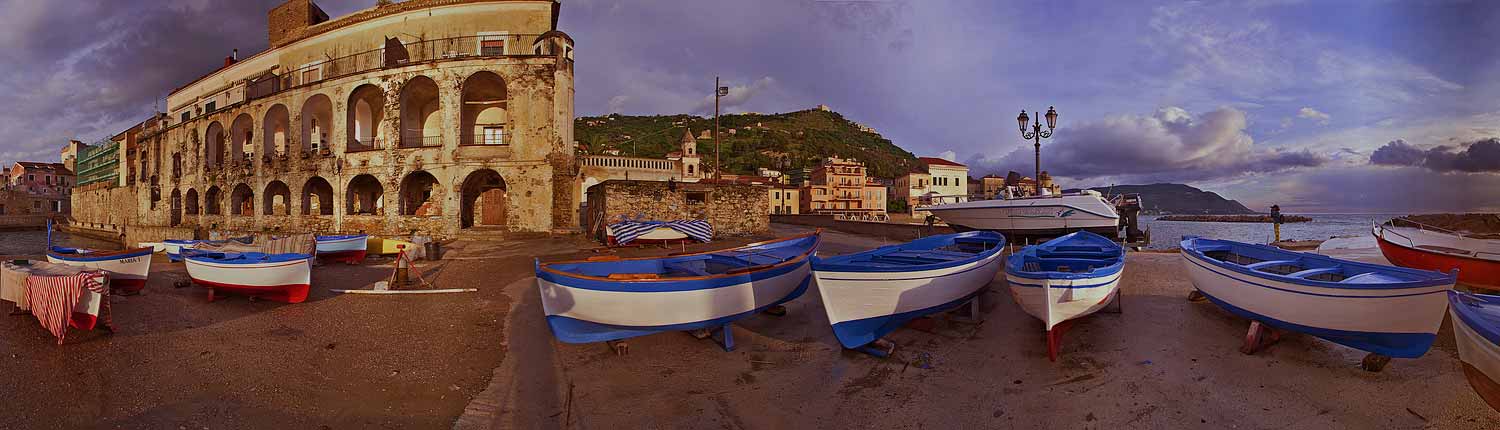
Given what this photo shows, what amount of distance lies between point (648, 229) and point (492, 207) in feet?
40.9

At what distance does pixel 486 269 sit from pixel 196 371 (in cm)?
704

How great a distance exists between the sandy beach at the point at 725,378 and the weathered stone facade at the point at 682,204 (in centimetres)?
1000

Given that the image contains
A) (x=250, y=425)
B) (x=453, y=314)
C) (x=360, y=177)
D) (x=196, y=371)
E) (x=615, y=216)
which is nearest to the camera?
(x=250, y=425)

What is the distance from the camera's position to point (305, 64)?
26.2 metres

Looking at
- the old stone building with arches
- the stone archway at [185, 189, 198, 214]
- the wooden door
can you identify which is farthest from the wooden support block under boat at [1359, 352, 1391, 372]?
the stone archway at [185, 189, 198, 214]

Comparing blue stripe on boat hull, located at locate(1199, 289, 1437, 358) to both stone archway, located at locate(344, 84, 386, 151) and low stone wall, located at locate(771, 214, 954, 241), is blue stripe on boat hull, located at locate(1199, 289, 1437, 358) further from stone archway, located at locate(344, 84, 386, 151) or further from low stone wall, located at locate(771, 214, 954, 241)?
stone archway, located at locate(344, 84, 386, 151)

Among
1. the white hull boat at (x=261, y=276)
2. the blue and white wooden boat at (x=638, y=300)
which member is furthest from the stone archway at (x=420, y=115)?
the blue and white wooden boat at (x=638, y=300)

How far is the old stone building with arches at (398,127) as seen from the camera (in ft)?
66.3

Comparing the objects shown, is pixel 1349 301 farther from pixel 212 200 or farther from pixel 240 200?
pixel 212 200

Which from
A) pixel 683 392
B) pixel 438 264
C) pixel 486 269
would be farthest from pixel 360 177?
pixel 683 392

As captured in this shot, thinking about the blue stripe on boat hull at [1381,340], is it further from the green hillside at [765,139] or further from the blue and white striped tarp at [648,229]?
the green hillside at [765,139]

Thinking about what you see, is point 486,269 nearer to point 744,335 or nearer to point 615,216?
point 615,216

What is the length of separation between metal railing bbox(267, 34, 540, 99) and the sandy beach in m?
16.5

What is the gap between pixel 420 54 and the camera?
23.1 m
